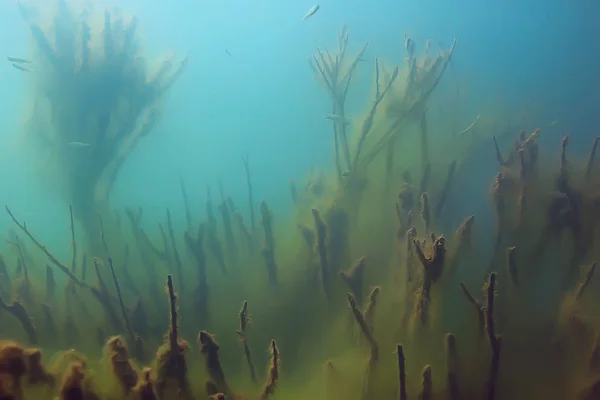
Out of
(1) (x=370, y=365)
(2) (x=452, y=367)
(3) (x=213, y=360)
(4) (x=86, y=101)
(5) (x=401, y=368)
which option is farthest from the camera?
(4) (x=86, y=101)

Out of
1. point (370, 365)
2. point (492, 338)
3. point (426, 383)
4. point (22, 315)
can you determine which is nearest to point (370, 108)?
point (370, 365)

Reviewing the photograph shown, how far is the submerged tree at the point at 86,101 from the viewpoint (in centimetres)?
502

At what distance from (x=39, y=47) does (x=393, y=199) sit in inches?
216

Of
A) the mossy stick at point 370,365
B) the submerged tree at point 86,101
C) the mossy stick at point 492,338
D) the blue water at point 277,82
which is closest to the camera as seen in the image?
the mossy stick at point 492,338

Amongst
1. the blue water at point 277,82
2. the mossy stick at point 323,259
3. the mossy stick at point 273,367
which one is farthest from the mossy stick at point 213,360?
the blue water at point 277,82

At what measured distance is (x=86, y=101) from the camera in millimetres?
5066

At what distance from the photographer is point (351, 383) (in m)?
2.44

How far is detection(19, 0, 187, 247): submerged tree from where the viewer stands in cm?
502

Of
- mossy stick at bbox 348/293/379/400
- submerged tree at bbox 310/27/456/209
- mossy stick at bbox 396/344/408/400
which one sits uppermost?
submerged tree at bbox 310/27/456/209

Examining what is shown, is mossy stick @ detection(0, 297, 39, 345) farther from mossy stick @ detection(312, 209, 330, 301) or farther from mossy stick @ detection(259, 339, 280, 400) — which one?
mossy stick @ detection(312, 209, 330, 301)

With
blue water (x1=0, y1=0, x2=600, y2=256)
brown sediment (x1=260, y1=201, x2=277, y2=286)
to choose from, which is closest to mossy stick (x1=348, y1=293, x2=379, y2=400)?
brown sediment (x1=260, y1=201, x2=277, y2=286)

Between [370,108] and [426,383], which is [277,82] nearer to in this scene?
[370,108]

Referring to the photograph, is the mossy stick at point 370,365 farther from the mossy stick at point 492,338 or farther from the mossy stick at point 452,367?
the mossy stick at point 492,338

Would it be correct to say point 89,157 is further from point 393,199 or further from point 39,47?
point 393,199
